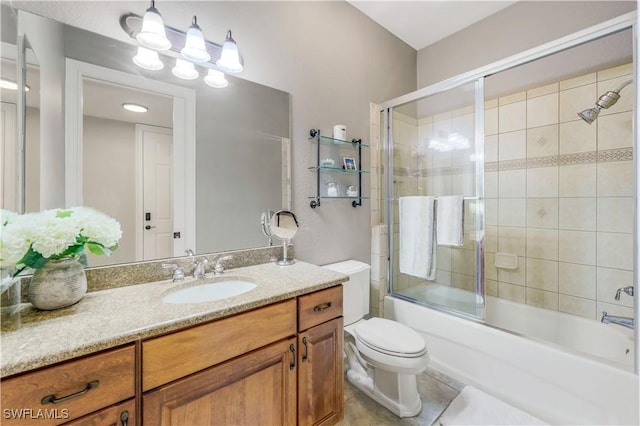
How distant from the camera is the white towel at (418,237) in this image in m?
1.94

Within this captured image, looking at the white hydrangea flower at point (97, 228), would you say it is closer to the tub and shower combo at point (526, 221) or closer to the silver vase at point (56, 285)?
the silver vase at point (56, 285)

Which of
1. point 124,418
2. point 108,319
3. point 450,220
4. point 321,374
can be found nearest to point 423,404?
point 321,374

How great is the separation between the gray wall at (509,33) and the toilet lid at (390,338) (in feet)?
7.37

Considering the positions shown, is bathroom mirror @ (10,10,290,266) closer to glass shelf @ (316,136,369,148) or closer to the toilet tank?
glass shelf @ (316,136,369,148)

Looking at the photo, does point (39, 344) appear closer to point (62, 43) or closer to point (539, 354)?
point (62, 43)

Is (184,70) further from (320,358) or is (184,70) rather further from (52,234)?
(320,358)

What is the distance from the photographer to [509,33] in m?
2.12

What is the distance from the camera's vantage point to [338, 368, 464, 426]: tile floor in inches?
57.2

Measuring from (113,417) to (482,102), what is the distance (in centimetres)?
228

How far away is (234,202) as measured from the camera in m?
1.48

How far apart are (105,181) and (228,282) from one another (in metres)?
0.67

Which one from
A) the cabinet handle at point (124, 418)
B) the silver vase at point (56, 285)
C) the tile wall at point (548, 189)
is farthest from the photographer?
the tile wall at point (548, 189)

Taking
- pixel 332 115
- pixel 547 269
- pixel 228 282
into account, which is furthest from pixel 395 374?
pixel 332 115

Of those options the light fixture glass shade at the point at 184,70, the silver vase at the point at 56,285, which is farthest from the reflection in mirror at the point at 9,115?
the light fixture glass shade at the point at 184,70
